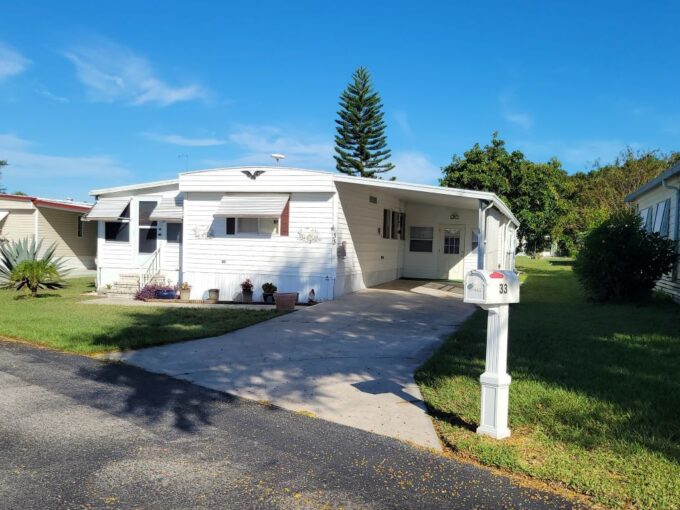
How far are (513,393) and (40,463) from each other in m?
4.08

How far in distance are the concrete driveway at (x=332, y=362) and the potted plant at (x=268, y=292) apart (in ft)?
7.00

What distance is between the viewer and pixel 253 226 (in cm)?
1439

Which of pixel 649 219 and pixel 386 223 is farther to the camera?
pixel 386 223

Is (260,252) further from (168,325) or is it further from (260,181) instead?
(168,325)

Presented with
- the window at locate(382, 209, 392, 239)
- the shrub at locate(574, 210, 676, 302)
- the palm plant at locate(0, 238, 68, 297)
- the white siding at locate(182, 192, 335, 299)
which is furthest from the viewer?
the window at locate(382, 209, 392, 239)

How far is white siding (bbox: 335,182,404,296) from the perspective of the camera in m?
14.1

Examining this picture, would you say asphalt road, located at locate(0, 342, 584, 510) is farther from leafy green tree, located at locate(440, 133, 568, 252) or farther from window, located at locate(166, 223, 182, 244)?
A: leafy green tree, located at locate(440, 133, 568, 252)

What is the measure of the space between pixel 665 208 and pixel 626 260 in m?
2.89

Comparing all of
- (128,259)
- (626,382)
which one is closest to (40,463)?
(626,382)

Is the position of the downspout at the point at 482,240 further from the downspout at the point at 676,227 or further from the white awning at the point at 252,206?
the white awning at the point at 252,206

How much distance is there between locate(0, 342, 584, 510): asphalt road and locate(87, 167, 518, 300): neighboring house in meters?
7.72

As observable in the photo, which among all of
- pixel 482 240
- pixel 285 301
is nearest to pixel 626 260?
pixel 482 240

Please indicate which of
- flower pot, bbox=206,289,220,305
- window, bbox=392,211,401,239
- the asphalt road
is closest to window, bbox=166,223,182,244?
flower pot, bbox=206,289,220,305

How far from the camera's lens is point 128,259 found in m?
16.4
